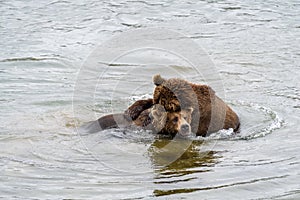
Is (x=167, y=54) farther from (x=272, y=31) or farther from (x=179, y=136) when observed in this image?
(x=179, y=136)

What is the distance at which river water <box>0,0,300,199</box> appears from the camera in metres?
7.26

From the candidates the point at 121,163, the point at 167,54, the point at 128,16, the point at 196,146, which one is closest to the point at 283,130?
the point at 196,146

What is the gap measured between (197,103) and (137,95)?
2690 millimetres

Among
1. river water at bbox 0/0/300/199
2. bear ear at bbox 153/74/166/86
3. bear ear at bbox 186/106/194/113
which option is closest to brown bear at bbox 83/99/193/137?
bear ear at bbox 186/106/194/113

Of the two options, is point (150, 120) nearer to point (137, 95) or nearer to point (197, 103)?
point (197, 103)

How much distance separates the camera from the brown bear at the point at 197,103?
8.64m

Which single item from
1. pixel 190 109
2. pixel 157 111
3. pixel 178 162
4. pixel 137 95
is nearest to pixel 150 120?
pixel 157 111

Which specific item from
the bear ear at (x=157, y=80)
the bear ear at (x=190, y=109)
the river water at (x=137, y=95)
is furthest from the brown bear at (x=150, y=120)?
the bear ear at (x=157, y=80)

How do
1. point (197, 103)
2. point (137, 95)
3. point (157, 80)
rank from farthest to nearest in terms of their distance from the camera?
point (137, 95) < point (197, 103) < point (157, 80)

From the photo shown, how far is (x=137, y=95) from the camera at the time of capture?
11.5 meters

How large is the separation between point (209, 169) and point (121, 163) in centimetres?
112

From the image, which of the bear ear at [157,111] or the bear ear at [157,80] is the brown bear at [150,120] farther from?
the bear ear at [157,80]

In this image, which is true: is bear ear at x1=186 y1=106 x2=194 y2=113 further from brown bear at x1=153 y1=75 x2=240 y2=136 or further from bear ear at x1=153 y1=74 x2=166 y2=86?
bear ear at x1=153 y1=74 x2=166 y2=86

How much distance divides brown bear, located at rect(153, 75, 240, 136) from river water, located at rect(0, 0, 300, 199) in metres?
0.17
